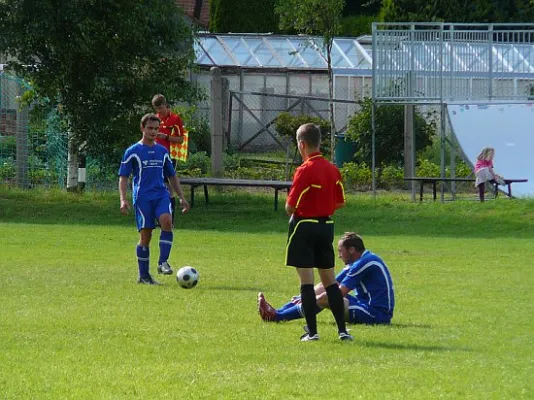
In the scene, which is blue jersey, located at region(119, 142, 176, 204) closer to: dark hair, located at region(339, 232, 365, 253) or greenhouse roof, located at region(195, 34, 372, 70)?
dark hair, located at region(339, 232, 365, 253)

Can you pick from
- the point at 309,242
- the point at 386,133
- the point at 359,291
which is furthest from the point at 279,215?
the point at 309,242

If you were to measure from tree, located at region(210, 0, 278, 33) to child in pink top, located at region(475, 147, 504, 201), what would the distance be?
27.3 metres

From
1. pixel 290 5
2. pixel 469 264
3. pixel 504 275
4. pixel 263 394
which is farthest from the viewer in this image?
pixel 290 5

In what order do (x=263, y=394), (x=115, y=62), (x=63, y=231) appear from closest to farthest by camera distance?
(x=263, y=394) < (x=63, y=231) < (x=115, y=62)

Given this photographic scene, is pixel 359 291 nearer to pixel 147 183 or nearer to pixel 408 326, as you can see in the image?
pixel 408 326

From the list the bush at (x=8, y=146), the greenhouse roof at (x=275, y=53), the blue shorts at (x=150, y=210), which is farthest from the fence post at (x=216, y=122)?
the blue shorts at (x=150, y=210)

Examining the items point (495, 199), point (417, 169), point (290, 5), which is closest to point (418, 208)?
point (495, 199)

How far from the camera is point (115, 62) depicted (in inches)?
953

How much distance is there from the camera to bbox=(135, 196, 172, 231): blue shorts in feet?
45.6

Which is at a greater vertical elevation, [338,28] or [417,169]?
[338,28]

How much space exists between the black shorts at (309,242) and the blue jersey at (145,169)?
4.69m

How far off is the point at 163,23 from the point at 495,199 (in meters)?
7.77

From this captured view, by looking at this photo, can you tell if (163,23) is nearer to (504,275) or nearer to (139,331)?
(504,275)

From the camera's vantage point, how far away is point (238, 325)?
33.9 feet
